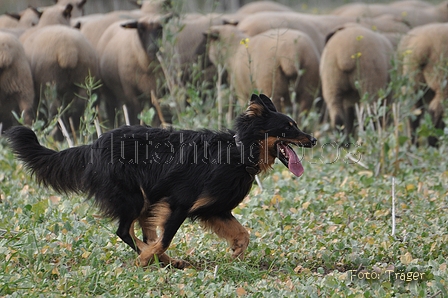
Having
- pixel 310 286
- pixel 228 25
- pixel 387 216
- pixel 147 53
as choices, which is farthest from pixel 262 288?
pixel 228 25

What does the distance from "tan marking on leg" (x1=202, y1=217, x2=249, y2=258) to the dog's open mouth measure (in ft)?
1.82

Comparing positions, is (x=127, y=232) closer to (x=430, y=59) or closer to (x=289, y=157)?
(x=289, y=157)

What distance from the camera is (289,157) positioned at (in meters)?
4.73

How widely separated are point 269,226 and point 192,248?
0.80m

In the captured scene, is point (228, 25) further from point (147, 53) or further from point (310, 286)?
point (310, 286)

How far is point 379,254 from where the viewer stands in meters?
5.05

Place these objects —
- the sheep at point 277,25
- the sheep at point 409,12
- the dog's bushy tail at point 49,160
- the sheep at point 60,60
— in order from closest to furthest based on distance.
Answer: the dog's bushy tail at point 49,160 < the sheep at point 60,60 < the sheep at point 277,25 < the sheep at point 409,12

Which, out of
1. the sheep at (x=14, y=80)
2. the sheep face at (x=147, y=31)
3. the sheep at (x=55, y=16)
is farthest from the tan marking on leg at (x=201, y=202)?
the sheep at (x=55, y=16)

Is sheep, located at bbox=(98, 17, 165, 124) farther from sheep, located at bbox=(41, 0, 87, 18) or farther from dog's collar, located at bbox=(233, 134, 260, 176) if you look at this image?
dog's collar, located at bbox=(233, 134, 260, 176)

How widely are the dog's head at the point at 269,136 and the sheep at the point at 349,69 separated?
5.10m

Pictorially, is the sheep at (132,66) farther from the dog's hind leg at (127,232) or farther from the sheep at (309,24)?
the dog's hind leg at (127,232)

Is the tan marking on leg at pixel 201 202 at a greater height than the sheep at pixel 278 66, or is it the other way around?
the tan marking on leg at pixel 201 202

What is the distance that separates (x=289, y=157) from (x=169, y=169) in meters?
0.79

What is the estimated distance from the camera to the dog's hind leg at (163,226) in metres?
4.80
